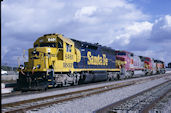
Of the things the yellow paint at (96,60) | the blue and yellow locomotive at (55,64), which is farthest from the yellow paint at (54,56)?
the yellow paint at (96,60)

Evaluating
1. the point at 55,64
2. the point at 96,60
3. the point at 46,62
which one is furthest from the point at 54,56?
the point at 96,60

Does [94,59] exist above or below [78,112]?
above

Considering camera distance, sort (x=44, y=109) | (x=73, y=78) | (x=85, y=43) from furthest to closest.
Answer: (x=85, y=43) → (x=73, y=78) → (x=44, y=109)

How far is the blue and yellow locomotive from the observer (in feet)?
41.1

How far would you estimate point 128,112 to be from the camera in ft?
21.5

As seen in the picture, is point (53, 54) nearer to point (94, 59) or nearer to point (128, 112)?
point (94, 59)

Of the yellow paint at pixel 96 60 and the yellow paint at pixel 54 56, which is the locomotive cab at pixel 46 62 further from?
the yellow paint at pixel 96 60

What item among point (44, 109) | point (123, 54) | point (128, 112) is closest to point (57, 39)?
point (44, 109)

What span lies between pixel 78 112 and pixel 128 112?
1548mm

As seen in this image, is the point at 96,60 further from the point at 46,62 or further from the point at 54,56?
the point at 46,62

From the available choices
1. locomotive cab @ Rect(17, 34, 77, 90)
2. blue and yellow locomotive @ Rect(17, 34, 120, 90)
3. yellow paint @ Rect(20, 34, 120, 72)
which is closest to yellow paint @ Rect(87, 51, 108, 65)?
blue and yellow locomotive @ Rect(17, 34, 120, 90)

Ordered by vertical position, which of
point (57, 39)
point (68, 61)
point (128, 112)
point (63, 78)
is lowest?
point (128, 112)

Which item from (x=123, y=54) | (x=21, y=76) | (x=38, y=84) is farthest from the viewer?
(x=123, y=54)

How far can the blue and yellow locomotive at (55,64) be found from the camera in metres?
12.5
